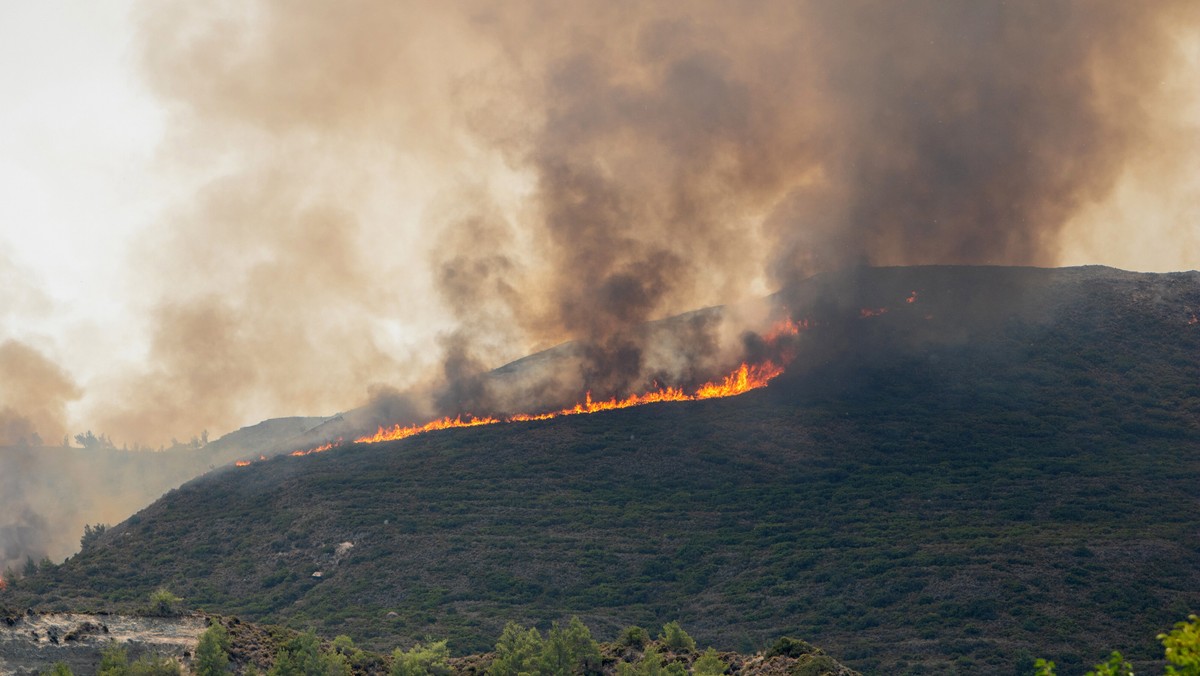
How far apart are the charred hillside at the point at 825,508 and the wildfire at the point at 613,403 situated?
3752mm

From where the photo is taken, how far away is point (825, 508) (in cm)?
12769

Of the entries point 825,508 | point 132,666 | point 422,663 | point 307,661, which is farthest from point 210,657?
point 825,508


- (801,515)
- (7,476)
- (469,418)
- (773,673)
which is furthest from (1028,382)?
(7,476)

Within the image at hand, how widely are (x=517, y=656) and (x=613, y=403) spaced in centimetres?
8581

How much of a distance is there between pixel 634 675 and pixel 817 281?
111 m

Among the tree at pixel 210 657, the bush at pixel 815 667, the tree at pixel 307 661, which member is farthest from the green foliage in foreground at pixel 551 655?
the tree at pixel 210 657

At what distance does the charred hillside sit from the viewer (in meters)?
103

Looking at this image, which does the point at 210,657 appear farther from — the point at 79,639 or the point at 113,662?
the point at 79,639

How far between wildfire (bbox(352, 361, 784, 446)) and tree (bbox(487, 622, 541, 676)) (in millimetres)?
77221

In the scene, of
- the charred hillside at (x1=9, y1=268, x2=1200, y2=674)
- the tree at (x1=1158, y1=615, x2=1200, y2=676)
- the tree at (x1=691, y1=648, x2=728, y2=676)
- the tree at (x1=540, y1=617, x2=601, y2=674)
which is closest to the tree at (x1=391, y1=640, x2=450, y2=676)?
the tree at (x1=540, y1=617, x2=601, y2=674)

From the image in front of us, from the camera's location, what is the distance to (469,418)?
156 meters

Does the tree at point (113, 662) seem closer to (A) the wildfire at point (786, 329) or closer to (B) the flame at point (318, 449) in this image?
(B) the flame at point (318, 449)

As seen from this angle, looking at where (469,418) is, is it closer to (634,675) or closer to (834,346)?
(834,346)

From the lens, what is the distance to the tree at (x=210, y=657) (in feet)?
203
